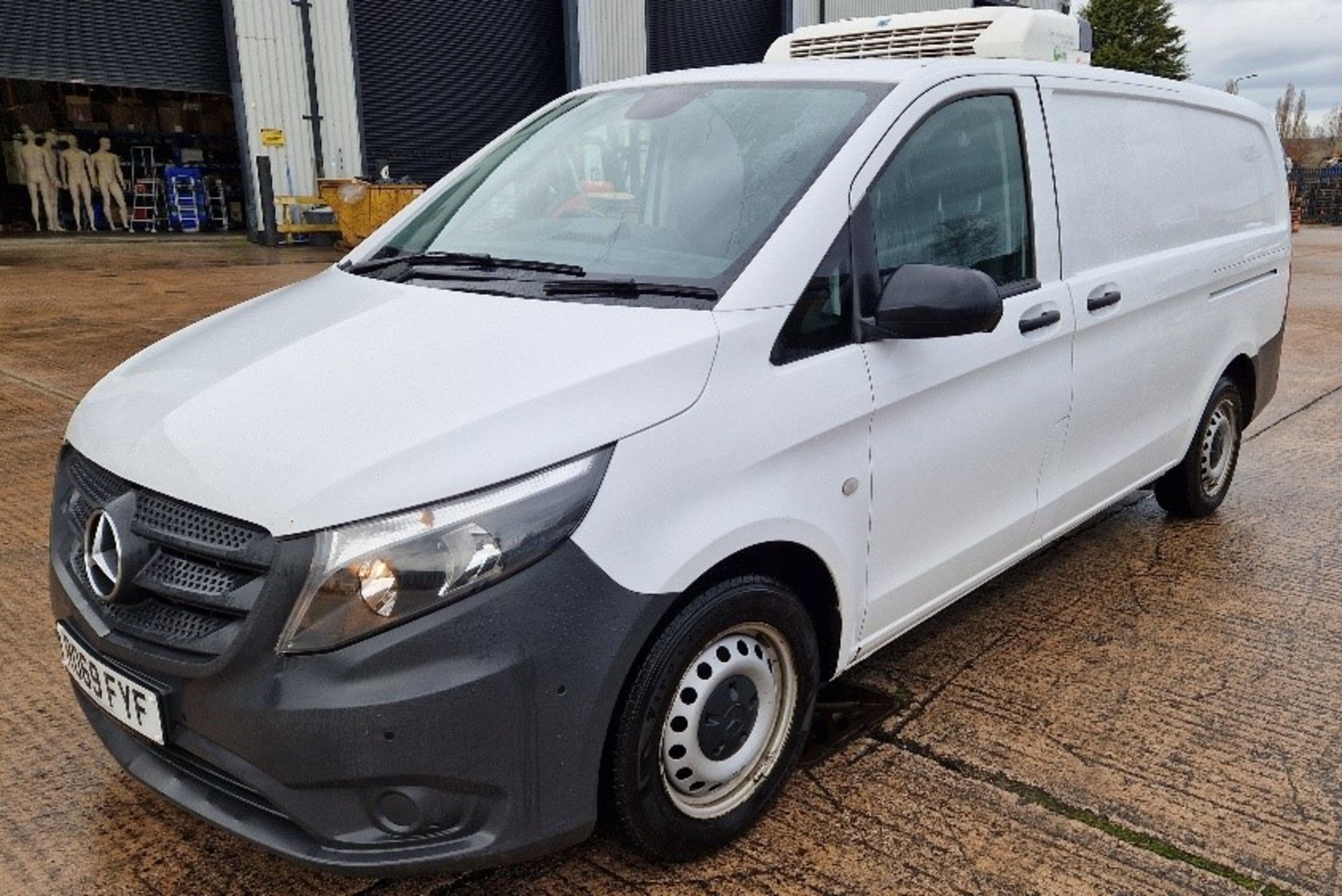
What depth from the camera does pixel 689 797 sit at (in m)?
2.35

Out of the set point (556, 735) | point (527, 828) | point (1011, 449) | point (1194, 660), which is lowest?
point (1194, 660)

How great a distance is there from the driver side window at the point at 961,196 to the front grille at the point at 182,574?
1589 millimetres

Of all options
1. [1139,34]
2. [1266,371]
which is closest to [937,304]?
[1266,371]

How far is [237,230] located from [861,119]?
20.9 m

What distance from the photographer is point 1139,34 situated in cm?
4700

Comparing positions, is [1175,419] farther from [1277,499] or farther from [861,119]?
[861,119]

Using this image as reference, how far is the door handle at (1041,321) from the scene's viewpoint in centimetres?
300

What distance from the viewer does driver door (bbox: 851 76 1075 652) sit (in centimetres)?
262

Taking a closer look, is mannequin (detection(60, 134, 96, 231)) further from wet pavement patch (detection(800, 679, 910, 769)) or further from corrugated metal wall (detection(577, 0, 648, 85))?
wet pavement patch (detection(800, 679, 910, 769))

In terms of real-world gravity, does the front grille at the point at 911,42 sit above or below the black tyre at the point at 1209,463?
above

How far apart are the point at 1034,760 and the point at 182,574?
2.12m

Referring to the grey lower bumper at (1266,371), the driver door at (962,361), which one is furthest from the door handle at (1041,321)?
the grey lower bumper at (1266,371)

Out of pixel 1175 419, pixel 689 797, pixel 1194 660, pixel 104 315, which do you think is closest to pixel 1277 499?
pixel 1175 419

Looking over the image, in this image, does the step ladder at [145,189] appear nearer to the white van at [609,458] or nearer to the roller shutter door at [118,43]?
the roller shutter door at [118,43]
